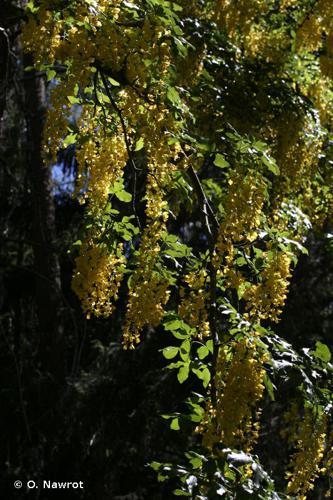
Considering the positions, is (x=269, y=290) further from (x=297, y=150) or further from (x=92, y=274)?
(x=297, y=150)

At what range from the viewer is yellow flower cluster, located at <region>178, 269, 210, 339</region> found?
10.8 feet

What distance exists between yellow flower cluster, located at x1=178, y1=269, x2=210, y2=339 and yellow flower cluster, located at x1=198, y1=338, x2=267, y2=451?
281mm

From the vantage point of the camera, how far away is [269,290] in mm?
3295

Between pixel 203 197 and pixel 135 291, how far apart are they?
54cm

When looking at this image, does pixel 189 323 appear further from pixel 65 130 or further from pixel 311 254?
pixel 311 254

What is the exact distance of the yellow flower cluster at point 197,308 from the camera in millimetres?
3297

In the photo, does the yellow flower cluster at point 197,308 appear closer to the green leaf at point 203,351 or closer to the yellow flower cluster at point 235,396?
the green leaf at point 203,351

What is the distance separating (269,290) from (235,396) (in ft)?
1.82

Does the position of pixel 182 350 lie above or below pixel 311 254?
below

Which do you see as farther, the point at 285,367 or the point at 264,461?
the point at 264,461

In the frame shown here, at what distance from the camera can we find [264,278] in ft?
11.0

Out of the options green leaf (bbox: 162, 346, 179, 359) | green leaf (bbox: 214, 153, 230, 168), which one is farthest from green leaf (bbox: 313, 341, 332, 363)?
green leaf (bbox: 214, 153, 230, 168)

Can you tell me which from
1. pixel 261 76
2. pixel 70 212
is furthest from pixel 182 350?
pixel 70 212

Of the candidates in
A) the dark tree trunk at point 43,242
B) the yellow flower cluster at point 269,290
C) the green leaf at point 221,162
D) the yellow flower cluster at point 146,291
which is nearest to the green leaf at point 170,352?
the yellow flower cluster at point 146,291
